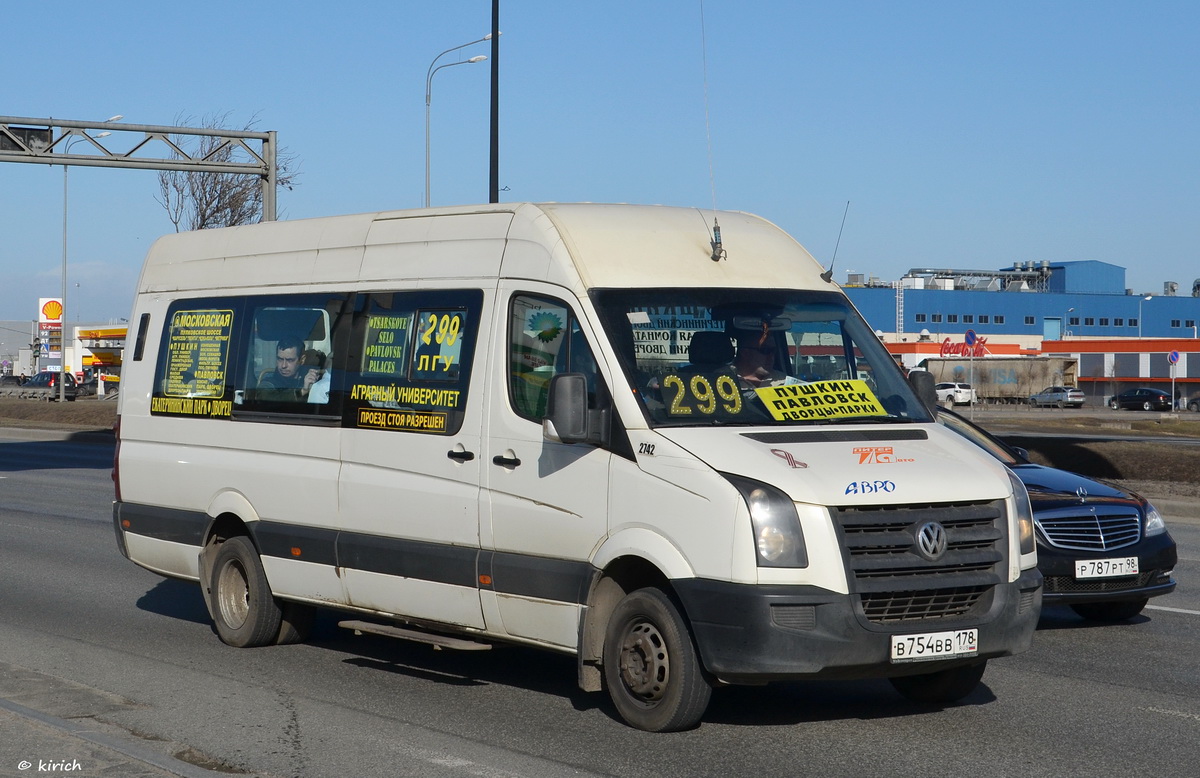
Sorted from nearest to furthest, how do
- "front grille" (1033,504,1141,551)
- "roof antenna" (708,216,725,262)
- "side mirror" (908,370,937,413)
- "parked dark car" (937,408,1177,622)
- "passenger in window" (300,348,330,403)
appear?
"roof antenna" (708,216,725,262)
"side mirror" (908,370,937,413)
"passenger in window" (300,348,330,403)
"parked dark car" (937,408,1177,622)
"front grille" (1033,504,1141,551)

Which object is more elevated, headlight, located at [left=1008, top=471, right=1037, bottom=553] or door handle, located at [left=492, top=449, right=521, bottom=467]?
door handle, located at [left=492, top=449, right=521, bottom=467]

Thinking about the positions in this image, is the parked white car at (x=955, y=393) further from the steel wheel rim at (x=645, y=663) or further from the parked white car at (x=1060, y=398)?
the steel wheel rim at (x=645, y=663)

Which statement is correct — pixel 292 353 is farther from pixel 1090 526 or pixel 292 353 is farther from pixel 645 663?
pixel 1090 526

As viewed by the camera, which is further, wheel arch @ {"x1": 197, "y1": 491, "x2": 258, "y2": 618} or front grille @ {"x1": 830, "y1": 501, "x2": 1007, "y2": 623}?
wheel arch @ {"x1": 197, "y1": 491, "x2": 258, "y2": 618}

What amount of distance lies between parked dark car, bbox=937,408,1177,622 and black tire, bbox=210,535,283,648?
463cm

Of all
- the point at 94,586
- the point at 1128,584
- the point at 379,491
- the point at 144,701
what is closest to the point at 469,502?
the point at 379,491

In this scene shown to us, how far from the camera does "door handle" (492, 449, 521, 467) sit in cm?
711

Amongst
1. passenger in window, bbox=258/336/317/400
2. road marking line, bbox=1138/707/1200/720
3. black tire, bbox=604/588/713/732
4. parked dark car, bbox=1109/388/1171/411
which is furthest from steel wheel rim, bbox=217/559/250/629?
parked dark car, bbox=1109/388/1171/411

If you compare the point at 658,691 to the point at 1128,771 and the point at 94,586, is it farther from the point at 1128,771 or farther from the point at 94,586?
the point at 94,586

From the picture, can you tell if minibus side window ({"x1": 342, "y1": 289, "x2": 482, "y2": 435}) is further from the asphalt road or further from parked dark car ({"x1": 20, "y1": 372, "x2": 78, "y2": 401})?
parked dark car ({"x1": 20, "y1": 372, "x2": 78, "y2": 401})

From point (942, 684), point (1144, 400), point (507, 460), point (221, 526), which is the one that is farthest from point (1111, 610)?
Answer: point (1144, 400)

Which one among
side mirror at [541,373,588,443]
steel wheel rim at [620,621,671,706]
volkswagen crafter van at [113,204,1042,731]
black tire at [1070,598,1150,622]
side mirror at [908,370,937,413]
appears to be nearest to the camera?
volkswagen crafter van at [113,204,1042,731]

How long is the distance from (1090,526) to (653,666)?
433 centimetres

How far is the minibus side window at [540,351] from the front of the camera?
6.96 metres
